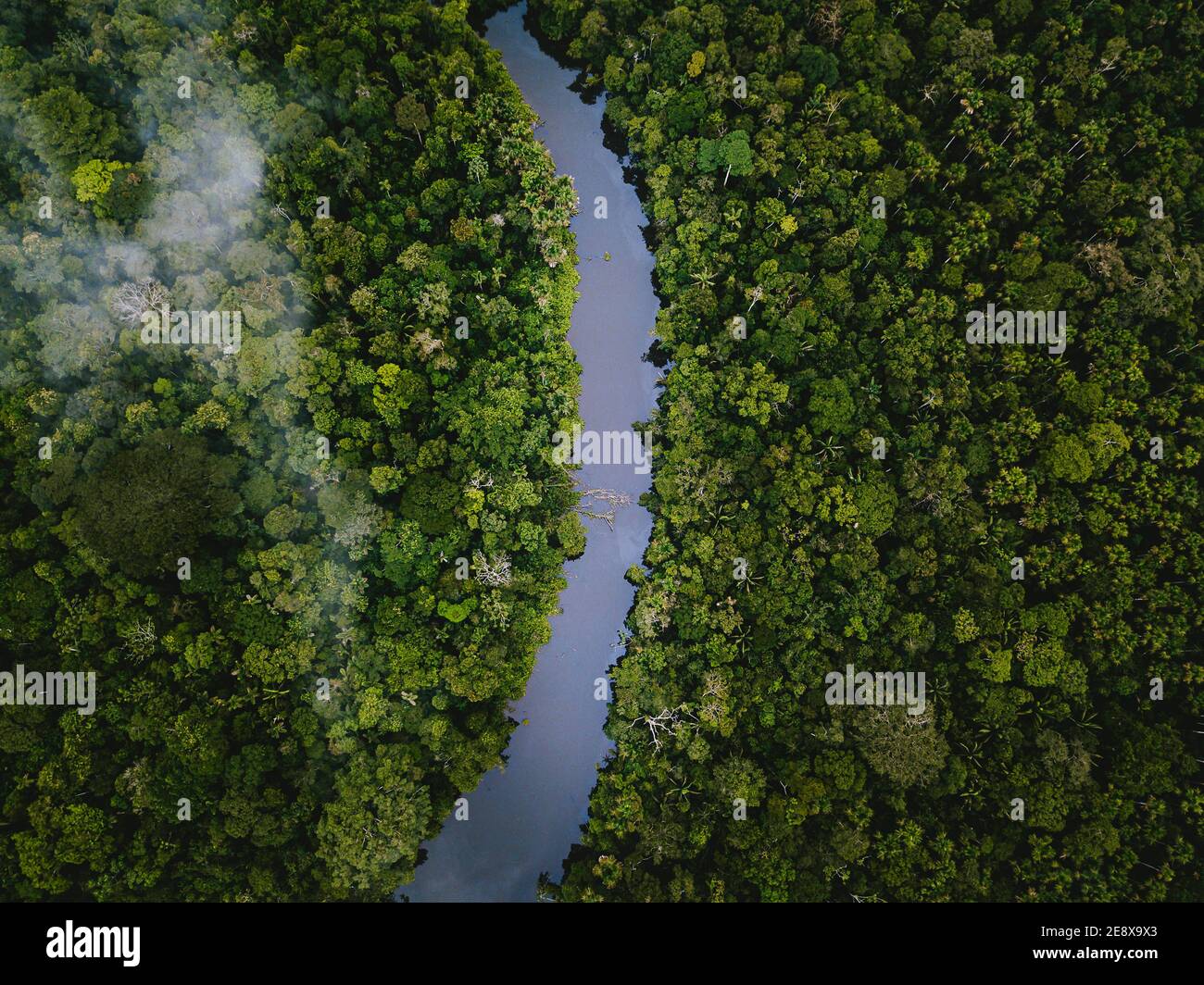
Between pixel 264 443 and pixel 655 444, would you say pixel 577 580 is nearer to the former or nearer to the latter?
pixel 655 444

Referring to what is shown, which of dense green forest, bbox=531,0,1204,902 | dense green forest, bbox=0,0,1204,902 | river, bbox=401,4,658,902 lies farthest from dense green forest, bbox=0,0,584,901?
dense green forest, bbox=531,0,1204,902

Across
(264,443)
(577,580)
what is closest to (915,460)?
(577,580)

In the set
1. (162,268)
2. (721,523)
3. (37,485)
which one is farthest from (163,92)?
(721,523)

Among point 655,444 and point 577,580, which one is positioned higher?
point 655,444

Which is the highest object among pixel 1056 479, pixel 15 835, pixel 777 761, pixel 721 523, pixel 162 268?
pixel 162 268

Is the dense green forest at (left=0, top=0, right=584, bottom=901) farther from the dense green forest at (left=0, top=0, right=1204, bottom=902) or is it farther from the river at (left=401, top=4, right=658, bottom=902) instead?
the river at (left=401, top=4, right=658, bottom=902)

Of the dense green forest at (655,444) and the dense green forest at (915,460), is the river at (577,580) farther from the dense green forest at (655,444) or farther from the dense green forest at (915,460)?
the dense green forest at (915,460)

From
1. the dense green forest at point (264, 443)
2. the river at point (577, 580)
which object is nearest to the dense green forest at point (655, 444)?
the dense green forest at point (264, 443)
